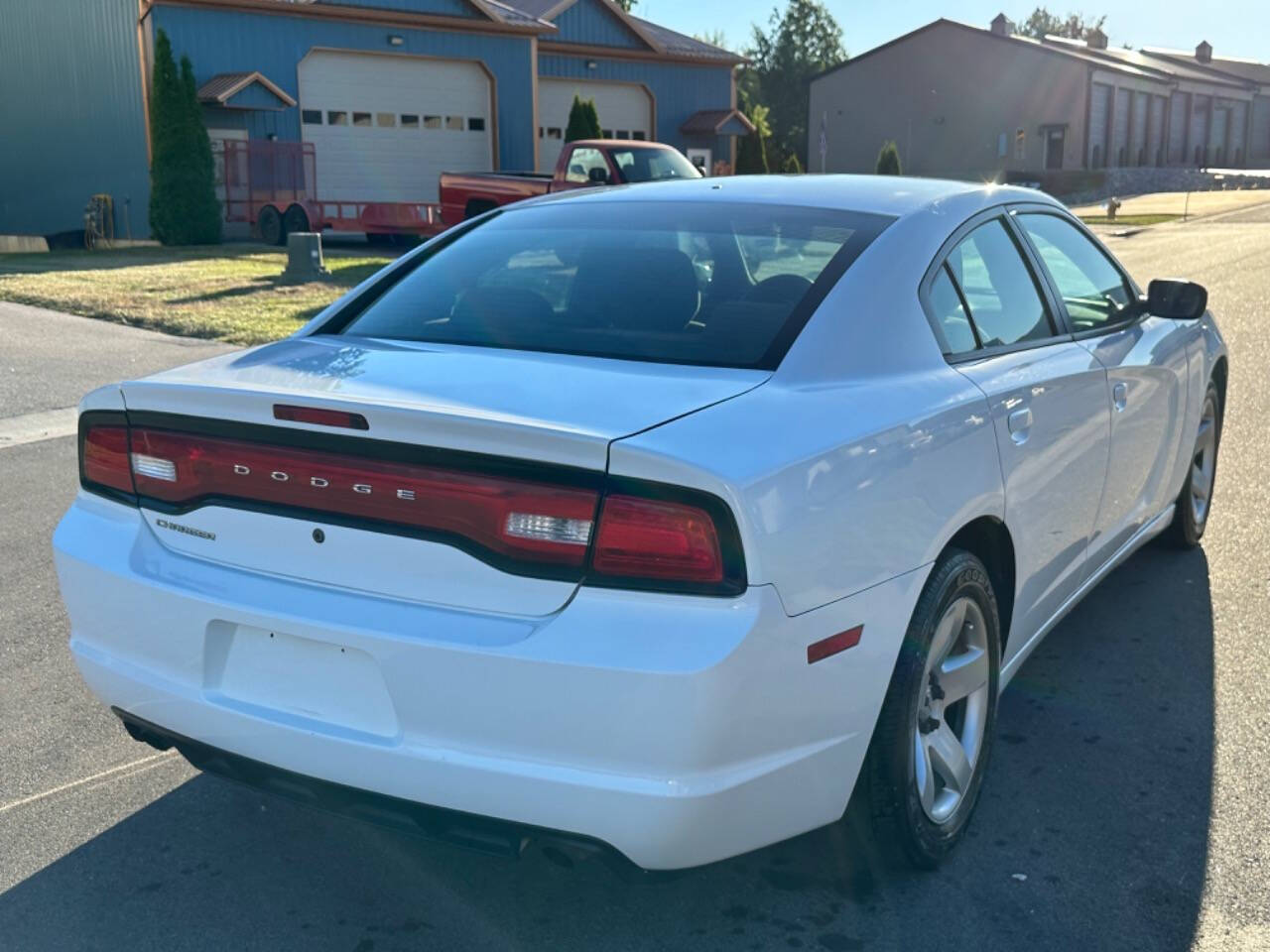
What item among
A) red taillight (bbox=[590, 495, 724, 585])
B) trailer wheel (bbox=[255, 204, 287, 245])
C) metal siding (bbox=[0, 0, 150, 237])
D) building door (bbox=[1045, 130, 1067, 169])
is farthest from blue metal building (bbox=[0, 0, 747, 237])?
red taillight (bbox=[590, 495, 724, 585])

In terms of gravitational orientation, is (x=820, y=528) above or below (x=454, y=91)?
below

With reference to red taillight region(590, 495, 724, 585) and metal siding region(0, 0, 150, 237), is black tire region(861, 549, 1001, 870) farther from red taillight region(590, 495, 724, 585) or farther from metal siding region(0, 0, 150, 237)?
metal siding region(0, 0, 150, 237)

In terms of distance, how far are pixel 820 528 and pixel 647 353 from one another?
76cm

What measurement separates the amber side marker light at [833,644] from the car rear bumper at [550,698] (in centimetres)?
2

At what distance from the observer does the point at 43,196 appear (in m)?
26.4

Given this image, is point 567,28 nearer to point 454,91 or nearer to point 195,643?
point 454,91

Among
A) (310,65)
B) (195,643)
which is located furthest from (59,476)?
(310,65)

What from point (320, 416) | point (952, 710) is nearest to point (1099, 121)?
point (952, 710)

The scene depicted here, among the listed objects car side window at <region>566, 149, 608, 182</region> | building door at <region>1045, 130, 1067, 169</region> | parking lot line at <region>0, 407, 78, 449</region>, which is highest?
building door at <region>1045, 130, 1067, 169</region>

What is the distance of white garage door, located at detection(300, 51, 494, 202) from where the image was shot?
28.4 metres

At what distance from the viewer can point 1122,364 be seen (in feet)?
13.6

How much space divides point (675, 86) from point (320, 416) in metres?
34.8

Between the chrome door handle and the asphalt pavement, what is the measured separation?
35.7 inches

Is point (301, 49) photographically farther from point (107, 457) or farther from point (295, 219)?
point (107, 457)
